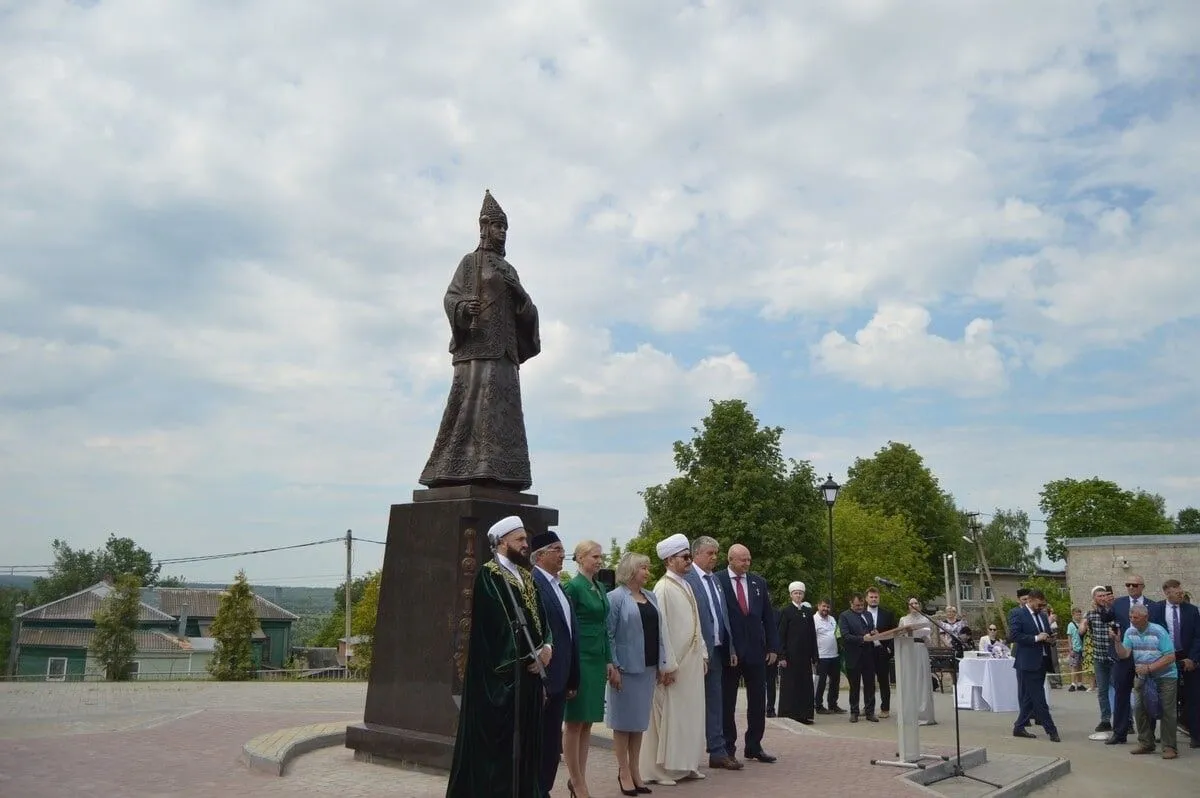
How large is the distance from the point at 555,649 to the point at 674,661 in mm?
1920

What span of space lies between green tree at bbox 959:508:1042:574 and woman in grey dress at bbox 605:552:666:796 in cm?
6896

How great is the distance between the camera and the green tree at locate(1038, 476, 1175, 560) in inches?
2227

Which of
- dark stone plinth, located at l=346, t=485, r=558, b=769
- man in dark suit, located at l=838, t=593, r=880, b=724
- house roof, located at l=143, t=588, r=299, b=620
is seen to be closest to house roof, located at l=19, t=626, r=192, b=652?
house roof, located at l=143, t=588, r=299, b=620

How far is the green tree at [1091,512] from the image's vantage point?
56562mm

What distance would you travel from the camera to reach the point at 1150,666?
33.2 feet

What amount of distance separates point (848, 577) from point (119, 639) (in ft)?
95.3

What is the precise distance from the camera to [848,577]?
41.4m

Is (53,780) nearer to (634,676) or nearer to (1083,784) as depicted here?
(634,676)

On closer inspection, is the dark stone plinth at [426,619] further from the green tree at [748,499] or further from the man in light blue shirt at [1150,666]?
Answer: the green tree at [748,499]

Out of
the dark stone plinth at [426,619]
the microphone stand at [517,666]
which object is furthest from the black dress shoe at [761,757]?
the microphone stand at [517,666]

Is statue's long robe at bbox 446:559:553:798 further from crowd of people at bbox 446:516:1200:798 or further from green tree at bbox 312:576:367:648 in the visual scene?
green tree at bbox 312:576:367:648

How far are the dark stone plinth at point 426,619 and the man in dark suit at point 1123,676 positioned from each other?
6.91 m

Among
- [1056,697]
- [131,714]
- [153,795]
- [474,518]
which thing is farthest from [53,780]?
[1056,697]

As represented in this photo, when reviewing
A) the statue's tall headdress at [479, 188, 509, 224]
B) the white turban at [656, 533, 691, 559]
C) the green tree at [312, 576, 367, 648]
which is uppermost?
the statue's tall headdress at [479, 188, 509, 224]
